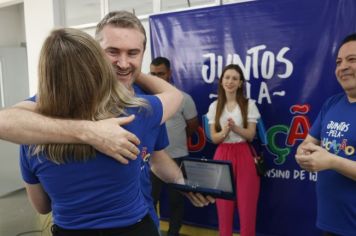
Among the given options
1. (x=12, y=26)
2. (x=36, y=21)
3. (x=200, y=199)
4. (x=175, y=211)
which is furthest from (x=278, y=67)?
(x=12, y=26)

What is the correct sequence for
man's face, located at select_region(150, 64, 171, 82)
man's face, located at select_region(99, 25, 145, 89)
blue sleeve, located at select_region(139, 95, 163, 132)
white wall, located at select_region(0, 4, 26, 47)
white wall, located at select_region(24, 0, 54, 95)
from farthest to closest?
white wall, located at select_region(0, 4, 26, 47) < white wall, located at select_region(24, 0, 54, 95) < man's face, located at select_region(150, 64, 171, 82) < man's face, located at select_region(99, 25, 145, 89) < blue sleeve, located at select_region(139, 95, 163, 132)

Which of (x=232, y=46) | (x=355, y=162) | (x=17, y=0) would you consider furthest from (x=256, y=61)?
(x=17, y=0)

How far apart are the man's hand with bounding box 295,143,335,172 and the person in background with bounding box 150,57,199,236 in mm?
1353

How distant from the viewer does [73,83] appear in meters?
0.80

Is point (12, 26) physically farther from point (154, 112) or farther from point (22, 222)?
point (154, 112)

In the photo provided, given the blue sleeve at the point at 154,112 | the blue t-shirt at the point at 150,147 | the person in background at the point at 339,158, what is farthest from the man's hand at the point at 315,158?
the blue sleeve at the point at 154,112

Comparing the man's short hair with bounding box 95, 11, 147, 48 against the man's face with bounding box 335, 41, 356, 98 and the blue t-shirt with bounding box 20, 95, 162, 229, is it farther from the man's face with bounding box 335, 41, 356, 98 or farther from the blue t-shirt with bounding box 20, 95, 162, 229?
the man's face with bounding box 335, 41, 356, 98

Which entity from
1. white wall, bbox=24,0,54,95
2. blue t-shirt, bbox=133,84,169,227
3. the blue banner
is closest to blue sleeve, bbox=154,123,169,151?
blue t-shirt, bbox=133,84,169,227

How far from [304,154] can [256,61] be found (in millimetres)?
1148

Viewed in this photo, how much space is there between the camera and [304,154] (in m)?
1.51

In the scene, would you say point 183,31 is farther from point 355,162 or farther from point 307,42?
point 355,162

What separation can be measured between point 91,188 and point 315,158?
1.00 m

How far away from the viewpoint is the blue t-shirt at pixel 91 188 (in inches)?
32.1

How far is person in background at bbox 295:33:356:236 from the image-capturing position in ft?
4.72
